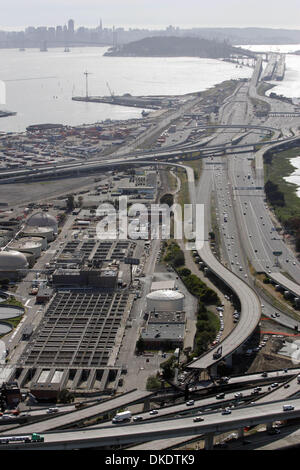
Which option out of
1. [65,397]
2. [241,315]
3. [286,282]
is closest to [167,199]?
[286,282]

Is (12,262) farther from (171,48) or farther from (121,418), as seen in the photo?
(171,48)

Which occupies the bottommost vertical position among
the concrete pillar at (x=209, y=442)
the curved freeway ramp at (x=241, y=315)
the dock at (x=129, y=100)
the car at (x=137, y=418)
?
the dock at (x=129, y=100)

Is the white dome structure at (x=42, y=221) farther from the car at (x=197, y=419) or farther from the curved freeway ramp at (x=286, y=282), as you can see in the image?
the car at (x=197, y=419)

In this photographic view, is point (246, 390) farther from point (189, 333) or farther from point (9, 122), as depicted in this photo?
point (9, 122)

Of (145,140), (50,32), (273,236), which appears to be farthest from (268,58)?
(273,236)

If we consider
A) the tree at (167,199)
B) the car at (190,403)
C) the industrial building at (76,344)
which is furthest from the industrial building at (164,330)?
the tree at (167,199)

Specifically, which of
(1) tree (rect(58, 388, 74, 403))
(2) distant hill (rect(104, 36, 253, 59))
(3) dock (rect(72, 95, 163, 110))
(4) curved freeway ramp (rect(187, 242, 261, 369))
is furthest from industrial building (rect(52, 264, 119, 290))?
(2) distant hill (rect(104, 36, 253, 59))
